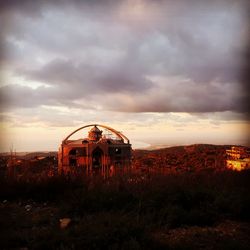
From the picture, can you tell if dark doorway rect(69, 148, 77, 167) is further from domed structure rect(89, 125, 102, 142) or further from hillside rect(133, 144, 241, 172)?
hillside rect(133, 144, 241, 172)

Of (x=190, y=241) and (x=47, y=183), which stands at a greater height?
(x=47, y=183)

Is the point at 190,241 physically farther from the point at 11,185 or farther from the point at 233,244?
the point at 11,185

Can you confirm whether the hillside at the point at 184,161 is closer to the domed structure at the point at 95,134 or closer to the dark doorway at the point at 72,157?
the domed structure at the point at 95,134

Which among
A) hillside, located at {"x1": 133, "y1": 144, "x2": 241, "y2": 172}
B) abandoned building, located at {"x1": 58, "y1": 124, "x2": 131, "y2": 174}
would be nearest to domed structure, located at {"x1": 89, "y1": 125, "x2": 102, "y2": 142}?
abandoned building, located at {"x1": 58, "y1": 124, "x2": 131, "y2": 174}

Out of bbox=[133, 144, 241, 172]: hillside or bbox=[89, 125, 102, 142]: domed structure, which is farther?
bbox=[89, 125, 102, 142]: domed structure

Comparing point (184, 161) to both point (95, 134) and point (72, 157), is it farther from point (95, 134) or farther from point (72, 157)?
point (72, 157)

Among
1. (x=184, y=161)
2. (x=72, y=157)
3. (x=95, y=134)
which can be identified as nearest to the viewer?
(x=72, y=157)

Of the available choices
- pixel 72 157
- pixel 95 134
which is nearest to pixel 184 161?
pixel 95 134

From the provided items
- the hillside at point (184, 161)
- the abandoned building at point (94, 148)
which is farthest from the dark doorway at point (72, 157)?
the hillside at point (184, 161)

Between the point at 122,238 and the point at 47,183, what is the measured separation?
11.2ft

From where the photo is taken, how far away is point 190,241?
455 cm

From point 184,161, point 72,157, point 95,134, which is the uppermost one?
point 95,134

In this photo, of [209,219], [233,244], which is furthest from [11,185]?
[233,244]

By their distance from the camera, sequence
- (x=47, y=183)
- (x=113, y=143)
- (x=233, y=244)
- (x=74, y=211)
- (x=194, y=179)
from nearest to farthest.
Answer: (x=233, y=244) < (x=74, y=211) < (x=47, y=183) < (x=194, y=179) < (x=113, y=143)
